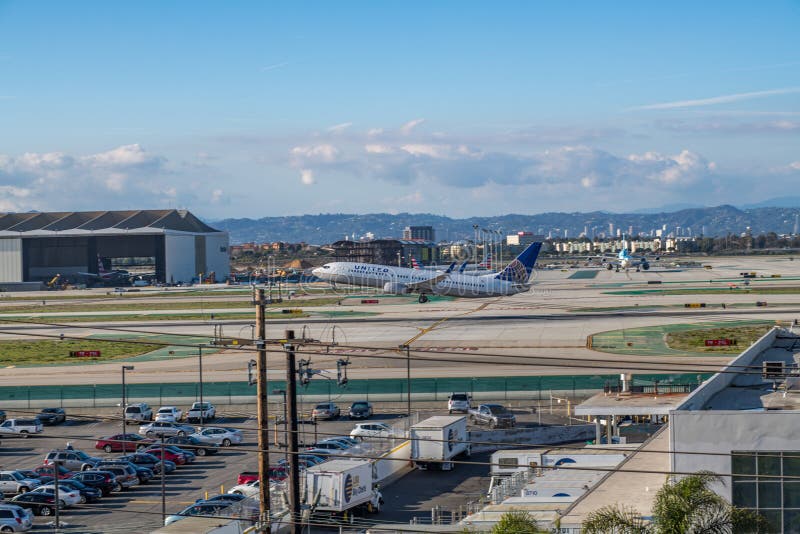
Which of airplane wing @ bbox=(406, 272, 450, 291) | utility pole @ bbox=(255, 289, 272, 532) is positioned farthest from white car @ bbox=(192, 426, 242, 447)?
airplane wing @ bbox=(406, 272, 450, 291)

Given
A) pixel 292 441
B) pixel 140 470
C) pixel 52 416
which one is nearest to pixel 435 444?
pixel 140 470

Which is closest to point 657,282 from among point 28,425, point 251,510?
point 28,425

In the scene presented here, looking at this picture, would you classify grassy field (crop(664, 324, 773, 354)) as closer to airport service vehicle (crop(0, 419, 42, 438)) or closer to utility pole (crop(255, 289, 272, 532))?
airport service vehicle (crop(0, 419, 42, 438))

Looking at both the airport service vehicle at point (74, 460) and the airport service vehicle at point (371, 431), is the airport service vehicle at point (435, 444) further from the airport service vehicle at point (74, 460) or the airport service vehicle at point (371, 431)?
the airport service vehicle at point (74, 460)

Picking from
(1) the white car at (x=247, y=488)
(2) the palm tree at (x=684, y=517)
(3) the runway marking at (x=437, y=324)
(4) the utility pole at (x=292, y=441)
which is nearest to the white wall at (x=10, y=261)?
(3) the runway marking at (x=437, y=324)

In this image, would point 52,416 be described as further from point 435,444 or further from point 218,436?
point 435,444

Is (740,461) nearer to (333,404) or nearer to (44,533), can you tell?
(44,533)
